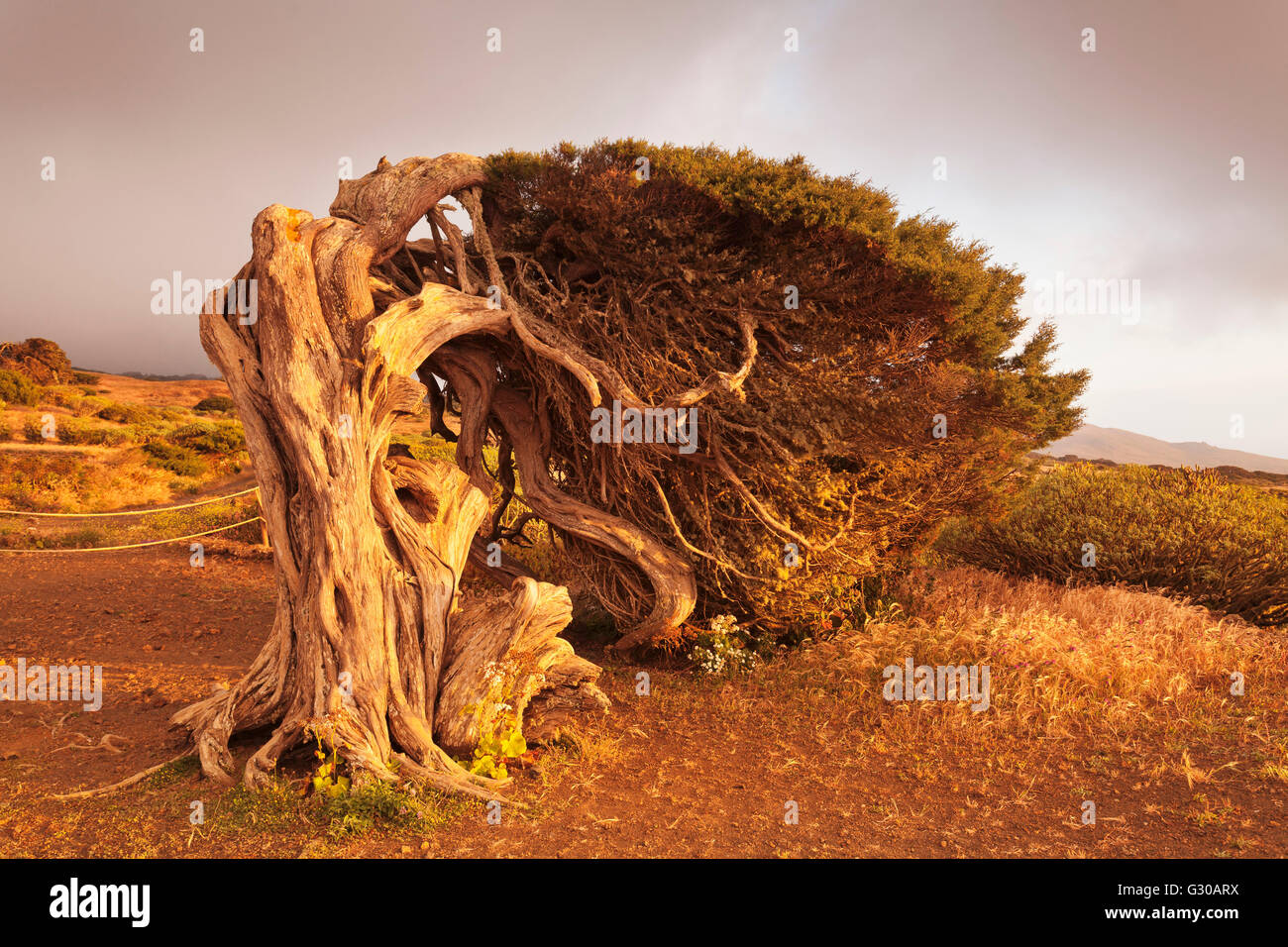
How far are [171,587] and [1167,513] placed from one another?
14.2 m

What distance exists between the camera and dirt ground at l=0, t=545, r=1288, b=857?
4535 millimetres

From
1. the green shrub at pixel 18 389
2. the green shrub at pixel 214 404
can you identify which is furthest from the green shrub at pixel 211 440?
the green shrub at pixel 214 404

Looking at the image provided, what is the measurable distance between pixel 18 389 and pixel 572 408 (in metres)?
25.5

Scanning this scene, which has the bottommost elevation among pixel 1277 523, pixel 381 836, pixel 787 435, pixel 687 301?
pixel 381 836

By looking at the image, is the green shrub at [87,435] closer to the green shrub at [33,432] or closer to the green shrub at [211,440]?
the green shrub at [33,432]

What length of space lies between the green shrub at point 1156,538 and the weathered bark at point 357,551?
7.51 m

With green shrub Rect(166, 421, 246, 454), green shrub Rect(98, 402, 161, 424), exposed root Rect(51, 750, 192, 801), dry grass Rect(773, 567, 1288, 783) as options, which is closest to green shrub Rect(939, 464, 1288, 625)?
dry grass Rect(773, 567, 1288, 783)

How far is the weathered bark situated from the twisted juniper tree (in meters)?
0.02

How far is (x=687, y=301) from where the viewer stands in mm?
7250

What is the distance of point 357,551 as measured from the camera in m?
5.57

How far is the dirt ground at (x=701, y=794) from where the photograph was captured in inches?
179

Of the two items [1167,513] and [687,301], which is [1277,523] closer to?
[1167,513]

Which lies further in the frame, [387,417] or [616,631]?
[616,631]

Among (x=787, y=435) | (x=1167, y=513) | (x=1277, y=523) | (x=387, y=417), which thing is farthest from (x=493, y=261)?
(x=1277, y=523)
